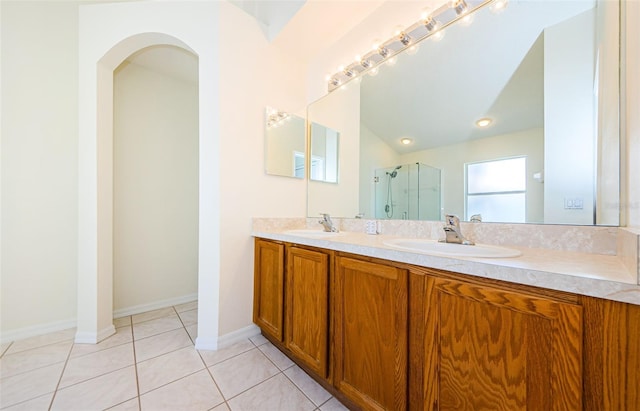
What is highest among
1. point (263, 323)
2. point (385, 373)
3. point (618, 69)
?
point (618, 69)

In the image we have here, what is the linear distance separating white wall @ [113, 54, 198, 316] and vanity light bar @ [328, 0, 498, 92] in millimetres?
1595

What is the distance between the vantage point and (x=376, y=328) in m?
0.98

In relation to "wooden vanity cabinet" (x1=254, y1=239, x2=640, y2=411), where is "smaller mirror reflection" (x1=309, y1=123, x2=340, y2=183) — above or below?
above

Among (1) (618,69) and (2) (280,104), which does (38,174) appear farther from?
(1) (618,69)

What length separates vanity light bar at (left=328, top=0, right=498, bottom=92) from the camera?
1.32 meters

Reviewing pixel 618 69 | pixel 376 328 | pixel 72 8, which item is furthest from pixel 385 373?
pixel 72 8

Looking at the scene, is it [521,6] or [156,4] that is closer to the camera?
[521,6]

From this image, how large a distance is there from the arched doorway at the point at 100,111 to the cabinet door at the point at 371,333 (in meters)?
1.10

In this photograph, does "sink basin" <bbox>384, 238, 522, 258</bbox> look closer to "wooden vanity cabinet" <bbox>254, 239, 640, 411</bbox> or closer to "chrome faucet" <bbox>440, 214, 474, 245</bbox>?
"chrome faucet" <bbox>440, 214, 474, 245</bbox>

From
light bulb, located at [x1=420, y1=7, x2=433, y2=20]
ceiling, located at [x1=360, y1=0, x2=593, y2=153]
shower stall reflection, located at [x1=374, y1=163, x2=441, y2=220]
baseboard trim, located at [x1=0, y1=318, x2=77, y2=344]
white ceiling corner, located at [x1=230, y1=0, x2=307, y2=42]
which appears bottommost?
baseboard trim, located at [x1=0, y1=318, x2=77, y2=344]

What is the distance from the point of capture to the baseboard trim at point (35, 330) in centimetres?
174

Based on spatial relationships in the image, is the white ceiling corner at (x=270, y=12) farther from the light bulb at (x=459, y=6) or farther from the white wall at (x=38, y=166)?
the white wall at (x=38, y=166)

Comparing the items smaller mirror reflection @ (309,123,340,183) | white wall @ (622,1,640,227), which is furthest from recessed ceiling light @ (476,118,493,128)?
smaller mirror reflection @ (309,123,340,183)

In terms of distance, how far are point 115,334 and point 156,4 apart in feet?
8.62
